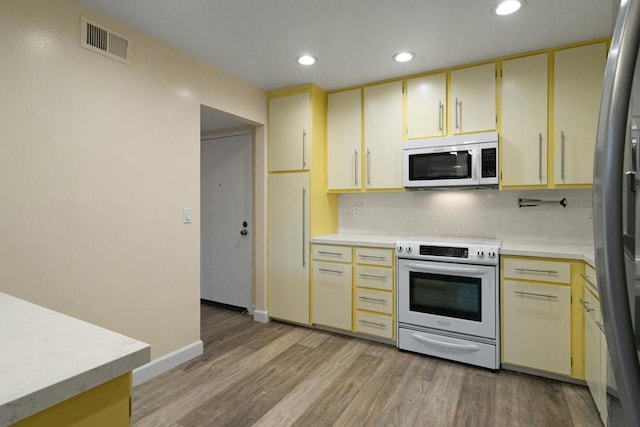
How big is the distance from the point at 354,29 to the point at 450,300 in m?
2.15

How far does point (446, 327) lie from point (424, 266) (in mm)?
503

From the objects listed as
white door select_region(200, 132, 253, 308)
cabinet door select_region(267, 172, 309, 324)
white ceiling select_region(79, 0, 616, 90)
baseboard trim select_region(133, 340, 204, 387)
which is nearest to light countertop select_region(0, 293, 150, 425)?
baseboard trim select_region(133, 340, 204, 387)

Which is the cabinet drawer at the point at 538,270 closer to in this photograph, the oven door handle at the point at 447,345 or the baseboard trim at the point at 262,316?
the oven door handle at the point at 447,345

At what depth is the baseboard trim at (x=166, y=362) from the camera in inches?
93.7

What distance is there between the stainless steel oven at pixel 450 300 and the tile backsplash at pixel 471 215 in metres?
0.43

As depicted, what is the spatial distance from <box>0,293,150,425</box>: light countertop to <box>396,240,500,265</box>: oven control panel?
7.70 ft

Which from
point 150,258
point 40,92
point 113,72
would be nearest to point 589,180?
point 150,258

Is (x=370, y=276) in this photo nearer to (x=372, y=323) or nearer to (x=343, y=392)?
(x=372, y=323)

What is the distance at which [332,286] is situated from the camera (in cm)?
333

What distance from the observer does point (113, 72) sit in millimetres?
2248

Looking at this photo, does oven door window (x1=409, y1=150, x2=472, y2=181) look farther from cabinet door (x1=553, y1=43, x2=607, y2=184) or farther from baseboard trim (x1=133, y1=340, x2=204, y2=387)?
baseboard trim (x1=133, y1=340, x2=204, y2=387)

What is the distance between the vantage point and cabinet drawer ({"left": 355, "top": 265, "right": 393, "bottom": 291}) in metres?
3.04

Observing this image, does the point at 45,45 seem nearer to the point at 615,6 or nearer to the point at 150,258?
the point at 150,258

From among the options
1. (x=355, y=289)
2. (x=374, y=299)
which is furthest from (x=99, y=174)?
(x=374, y=299)
